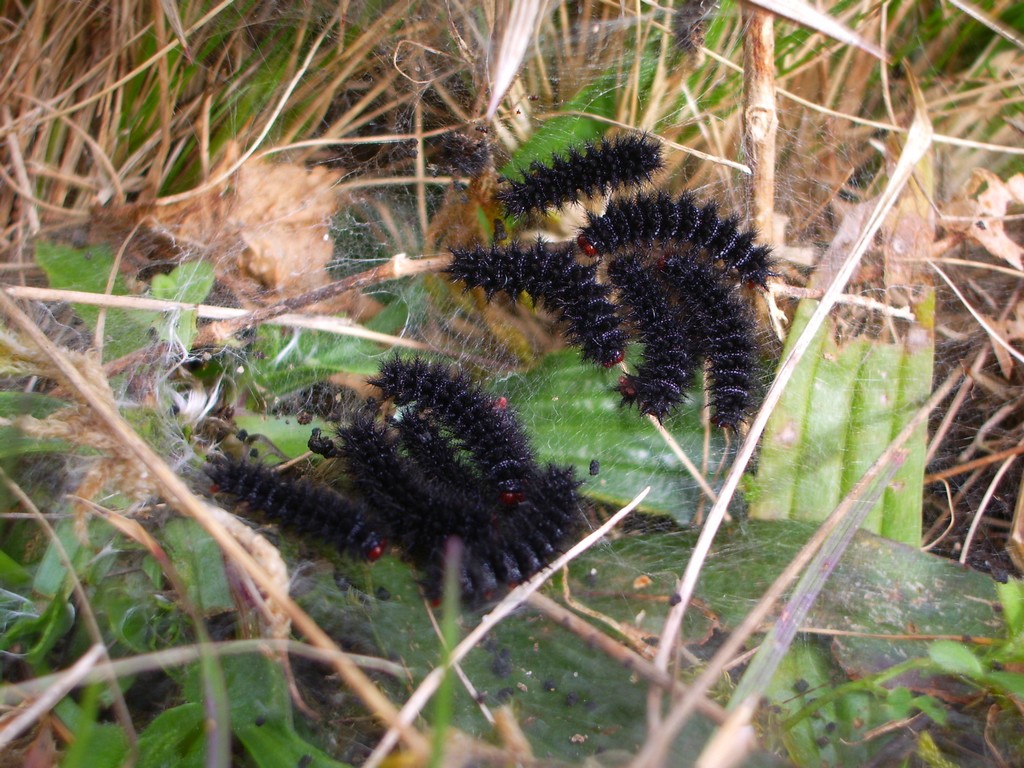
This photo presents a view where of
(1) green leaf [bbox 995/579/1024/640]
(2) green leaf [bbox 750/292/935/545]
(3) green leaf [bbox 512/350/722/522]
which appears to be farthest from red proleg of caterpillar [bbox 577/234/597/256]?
(1) green leaf [bbox 995/579/1024/640]

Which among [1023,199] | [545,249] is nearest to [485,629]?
[545,249]

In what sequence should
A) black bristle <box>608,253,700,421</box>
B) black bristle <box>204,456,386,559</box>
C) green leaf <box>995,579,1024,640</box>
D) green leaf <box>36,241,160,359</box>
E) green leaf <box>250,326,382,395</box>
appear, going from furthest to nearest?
green leaf <box>250,326,382,395</box> < green leaf <box>36,241,160,359</box> < black bristle <box>608,253,700,421</box> < black bristle <box>204,456,386,559</box> < green leaf <box>995,579,1024,640</box>

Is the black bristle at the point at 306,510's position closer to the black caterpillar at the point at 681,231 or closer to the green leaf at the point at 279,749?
the green leaf at the point at 279,749

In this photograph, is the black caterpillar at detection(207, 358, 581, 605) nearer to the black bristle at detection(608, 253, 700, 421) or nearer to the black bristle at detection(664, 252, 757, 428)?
the black bristle at detection(608, 253, 700, 421)

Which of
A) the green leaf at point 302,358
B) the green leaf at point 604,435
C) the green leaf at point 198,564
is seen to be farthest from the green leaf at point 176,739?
the green leaf at point 604,435

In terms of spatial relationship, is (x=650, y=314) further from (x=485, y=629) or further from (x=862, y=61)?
(x=862, y=61)

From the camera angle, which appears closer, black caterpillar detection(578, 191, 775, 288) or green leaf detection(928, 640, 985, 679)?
green leaf detection(928, 640, 985, 679)

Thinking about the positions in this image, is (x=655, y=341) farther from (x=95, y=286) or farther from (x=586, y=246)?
(x=95, y=286)
